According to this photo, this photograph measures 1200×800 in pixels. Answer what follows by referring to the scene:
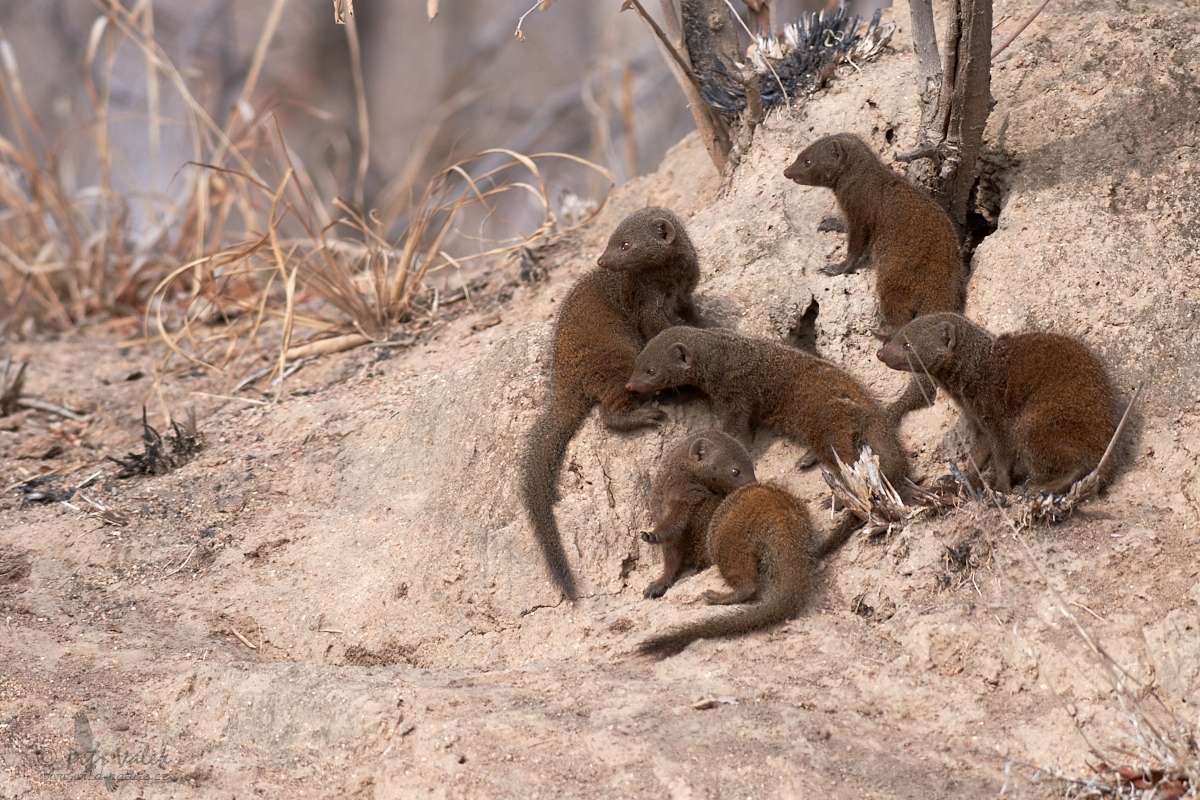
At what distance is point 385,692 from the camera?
2.62 m

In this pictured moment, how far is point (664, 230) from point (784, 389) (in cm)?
73

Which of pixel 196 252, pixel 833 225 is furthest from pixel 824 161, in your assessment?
pixel 196 252

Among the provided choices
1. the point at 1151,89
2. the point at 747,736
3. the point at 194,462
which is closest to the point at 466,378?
the point at 194,462

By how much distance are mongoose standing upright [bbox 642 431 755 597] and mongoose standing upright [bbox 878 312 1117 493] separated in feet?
1.80

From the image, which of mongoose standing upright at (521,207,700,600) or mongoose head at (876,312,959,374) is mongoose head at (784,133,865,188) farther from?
mongoose head at (876,312,959,374)

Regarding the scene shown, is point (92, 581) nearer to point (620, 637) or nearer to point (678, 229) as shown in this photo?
point (620, 637)

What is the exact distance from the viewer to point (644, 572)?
3.28m

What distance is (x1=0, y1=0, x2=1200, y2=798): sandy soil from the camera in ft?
7.86

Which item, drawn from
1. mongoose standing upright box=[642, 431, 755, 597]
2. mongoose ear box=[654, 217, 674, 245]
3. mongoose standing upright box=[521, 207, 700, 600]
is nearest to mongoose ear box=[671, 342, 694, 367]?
mongoose standing upright box=[521, 207, 700, 600]

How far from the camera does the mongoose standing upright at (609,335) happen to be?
3.32 metres

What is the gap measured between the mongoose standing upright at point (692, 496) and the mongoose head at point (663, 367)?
26cm

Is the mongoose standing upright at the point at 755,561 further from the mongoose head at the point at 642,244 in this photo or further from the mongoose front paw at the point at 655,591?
the mongoose head at the point at 642,244

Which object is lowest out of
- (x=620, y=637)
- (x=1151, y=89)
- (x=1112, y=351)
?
(x=620, y=637)

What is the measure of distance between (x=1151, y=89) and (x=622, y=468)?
2.19 metres
